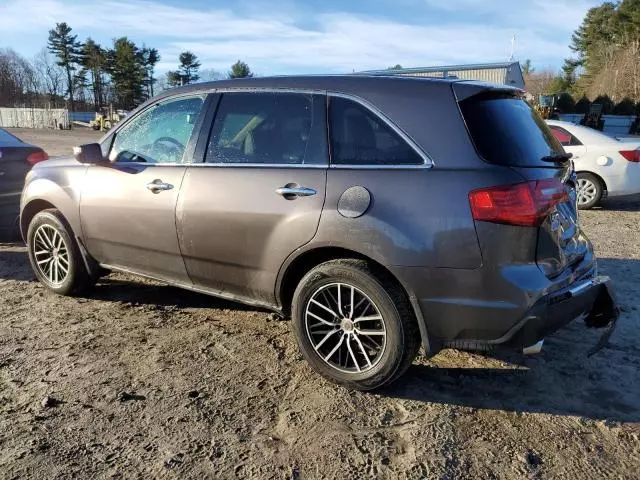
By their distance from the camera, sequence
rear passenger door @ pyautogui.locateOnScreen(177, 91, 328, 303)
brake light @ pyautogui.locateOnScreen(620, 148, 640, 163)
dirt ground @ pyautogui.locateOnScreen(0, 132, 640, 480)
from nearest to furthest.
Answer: dirt ground @ pyautogui.locateOnScreen(0, 132, 640, 480)
rear passenger door @ pyautogui.locateOnScreen(177, 91, 328, 303)
brake light @ pyautogui.locateOnScreen(620, 148, 640, 163)

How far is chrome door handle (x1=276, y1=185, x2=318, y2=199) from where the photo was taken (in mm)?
3338

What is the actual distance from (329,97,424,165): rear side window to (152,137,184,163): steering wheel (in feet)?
4.20

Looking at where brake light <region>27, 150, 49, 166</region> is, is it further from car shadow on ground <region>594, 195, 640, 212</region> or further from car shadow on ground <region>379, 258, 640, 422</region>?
car shadow on ground <region>594, 195, 640, 212</region>

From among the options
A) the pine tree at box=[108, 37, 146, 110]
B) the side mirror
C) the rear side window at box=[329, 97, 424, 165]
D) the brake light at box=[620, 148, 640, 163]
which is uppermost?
the pine tree at box=[108, 37, 146, 110]

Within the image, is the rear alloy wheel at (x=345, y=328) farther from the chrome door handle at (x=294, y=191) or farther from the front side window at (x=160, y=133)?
the front side window at (x=160, y=133)

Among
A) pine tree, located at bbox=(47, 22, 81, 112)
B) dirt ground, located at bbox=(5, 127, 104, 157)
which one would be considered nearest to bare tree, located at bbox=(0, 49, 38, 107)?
pine tree, located at bbox=(47, 22, 81, 112)

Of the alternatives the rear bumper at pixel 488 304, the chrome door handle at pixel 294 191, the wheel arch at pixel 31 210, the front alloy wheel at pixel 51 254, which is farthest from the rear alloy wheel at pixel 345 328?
the wheel arch at pixel 31 210

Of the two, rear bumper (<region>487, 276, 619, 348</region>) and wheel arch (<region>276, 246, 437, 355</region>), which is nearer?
rear bumper (<region>487, 276, 619, 348</region>)

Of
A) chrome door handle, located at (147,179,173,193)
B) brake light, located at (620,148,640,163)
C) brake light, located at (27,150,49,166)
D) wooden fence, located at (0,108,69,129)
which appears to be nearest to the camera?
chrome door handle, located at (147,179,173,193)

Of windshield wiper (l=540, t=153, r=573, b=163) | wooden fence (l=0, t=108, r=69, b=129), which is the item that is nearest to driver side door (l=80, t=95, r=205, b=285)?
windshield wiper (l=540, t=153, r=573, b=163)

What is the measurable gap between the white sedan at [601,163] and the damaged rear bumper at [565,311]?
6.37 meters

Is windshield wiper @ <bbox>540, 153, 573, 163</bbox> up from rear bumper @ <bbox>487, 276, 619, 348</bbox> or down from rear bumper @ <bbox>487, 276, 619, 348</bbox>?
up

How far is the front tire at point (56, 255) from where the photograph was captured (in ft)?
15.8

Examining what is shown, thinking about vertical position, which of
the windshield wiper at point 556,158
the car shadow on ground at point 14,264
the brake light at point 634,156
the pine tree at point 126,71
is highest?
the pine tree at point 126,71
